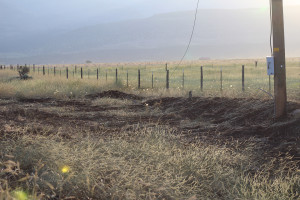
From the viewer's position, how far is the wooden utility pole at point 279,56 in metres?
10.4

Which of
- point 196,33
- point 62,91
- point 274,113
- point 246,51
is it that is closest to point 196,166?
point 274,113

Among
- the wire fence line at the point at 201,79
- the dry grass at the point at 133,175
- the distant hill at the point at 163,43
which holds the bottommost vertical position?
the dry grass at the point at 133,175

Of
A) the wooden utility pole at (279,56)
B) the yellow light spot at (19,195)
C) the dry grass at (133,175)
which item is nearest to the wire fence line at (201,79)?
the wooden utility pole at (279,56)

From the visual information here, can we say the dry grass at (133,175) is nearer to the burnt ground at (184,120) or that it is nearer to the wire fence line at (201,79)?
the burnt ground at (184,120)

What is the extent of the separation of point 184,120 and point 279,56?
3910 millimetres

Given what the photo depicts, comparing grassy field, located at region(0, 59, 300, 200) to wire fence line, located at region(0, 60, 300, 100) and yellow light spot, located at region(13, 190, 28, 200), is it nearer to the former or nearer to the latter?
yellow light spot, located at region(13, 190, 28, 200)

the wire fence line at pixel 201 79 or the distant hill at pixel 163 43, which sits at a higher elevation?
the distant hill at pixel 163 43

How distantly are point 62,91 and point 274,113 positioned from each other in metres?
13.6

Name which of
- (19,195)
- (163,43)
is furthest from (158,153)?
(163,43)

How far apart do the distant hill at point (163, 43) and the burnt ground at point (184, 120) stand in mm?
122049

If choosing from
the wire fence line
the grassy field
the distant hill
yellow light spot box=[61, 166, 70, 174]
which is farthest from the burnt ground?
the distant hill

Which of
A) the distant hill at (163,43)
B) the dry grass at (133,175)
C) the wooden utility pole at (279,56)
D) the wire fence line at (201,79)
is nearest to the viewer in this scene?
the dry grass at (133,175)

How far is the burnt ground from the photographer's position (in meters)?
9.51

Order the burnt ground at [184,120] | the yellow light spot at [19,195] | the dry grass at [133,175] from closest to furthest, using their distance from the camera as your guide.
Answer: the yellow light spot at [19,195]
the dry grass at [133,175]
the burnt ground at [184,120]
